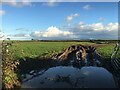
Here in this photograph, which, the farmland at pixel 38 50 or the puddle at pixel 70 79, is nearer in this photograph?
the puddle at pixel 70 79

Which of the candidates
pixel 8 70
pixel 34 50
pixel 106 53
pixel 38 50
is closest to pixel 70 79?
pixel 8 70

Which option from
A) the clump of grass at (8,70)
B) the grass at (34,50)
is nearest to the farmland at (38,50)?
the grass at (34,50)

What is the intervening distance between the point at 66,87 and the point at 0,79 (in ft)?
10.5

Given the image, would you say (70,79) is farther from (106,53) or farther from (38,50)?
(38,50)

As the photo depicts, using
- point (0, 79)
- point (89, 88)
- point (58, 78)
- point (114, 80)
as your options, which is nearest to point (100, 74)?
point (114, 80)

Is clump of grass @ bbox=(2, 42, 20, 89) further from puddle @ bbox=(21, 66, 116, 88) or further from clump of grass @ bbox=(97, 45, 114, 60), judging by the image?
clump of grass @ bbox=(97, 45, 114, 60)

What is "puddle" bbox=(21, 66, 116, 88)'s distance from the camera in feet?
48.6

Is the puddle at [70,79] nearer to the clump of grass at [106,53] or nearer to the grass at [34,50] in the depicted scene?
the grass at [34,50]

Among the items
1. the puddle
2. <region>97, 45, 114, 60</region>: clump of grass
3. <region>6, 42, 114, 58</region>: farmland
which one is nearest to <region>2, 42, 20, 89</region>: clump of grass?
the puddle

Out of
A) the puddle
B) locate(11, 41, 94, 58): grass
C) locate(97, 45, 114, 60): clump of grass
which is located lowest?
the puddle

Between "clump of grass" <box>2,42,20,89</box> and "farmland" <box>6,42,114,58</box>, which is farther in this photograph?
"farmland" <box>6,42,114,58</box>

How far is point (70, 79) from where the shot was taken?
16.3 meters

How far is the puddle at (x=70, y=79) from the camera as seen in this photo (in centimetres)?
1481

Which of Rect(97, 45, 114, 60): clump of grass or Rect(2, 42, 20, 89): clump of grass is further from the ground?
Rect(2, 42, 20, 89): clump of grass
